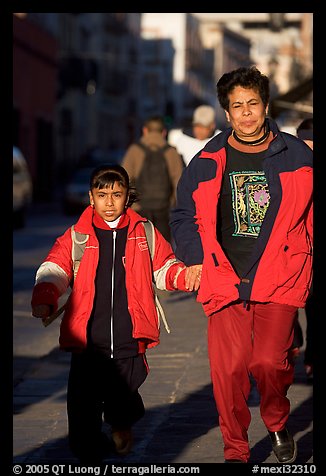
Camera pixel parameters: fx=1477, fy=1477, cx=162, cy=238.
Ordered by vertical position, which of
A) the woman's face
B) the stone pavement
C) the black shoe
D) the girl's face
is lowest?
the stone pavement

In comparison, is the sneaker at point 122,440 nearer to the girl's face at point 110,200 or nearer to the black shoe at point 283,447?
the black shoe at point 283,447

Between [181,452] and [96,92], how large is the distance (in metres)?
69.2

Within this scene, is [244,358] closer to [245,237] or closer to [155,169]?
[245,237]

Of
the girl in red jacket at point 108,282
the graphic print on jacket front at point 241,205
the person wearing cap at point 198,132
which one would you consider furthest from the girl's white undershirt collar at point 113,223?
the person wearing cap at point 198,132

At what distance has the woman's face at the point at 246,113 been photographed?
6.05m

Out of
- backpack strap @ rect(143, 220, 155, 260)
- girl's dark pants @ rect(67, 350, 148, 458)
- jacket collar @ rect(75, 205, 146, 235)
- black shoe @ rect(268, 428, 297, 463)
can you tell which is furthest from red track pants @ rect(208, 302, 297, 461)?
jacket collar @ rect(75, 205, 146, 235)

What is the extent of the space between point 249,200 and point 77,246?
725 millimetres

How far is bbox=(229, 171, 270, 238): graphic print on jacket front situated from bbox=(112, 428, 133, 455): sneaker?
41.5 inches

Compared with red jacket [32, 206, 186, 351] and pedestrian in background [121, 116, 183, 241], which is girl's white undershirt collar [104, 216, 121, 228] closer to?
red jacket [32, 206, 186, 351]

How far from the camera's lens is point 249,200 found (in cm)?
602

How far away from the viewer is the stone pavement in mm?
6845

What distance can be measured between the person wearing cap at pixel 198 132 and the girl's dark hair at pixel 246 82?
20.0ft

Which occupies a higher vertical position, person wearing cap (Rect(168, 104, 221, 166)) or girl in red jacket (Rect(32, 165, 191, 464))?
person wearing cap (Rect(168, 104, 221, 166))

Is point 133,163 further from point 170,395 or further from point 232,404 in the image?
point 232,404
